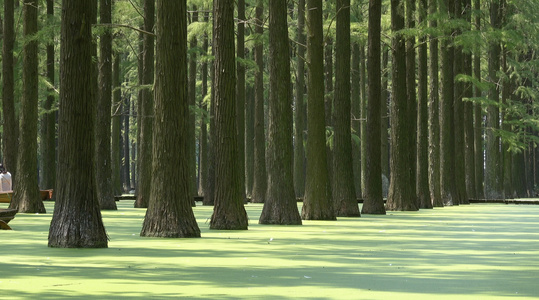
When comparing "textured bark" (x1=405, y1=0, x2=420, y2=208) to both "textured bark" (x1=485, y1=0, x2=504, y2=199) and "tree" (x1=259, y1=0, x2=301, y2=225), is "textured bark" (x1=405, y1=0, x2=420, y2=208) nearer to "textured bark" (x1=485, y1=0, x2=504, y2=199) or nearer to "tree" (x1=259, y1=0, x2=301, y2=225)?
"tree" (x1=259, y1=0, x2=301, y2=225)

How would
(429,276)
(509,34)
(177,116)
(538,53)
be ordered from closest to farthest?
(429,276), (177,116), (509,34), (538,53)

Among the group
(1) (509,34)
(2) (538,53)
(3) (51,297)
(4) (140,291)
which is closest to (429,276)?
(4) (140,291)

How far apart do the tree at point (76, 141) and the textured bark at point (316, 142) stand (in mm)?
9531

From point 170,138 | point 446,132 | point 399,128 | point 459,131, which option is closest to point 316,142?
point 170,138

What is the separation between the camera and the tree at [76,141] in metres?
14.0

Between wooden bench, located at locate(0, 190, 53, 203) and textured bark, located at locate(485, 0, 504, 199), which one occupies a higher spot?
textured bark, located at locate(485, 0, 504, 199)

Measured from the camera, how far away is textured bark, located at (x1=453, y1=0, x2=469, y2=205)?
126 ft

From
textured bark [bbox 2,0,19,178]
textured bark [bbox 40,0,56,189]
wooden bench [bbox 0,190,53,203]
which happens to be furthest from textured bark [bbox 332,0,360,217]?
textured bark [bbox 40,0,56,189]

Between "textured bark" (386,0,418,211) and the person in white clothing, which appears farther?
the person in white clothing

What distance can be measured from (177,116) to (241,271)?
6.57 meters

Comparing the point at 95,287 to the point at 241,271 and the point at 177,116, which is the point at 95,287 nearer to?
the point at 241,271

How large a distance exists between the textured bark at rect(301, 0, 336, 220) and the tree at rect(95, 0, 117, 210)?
7972 mm

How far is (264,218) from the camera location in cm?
2127

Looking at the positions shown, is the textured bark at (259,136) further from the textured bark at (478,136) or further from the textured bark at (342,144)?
the textured bark at (478,136)
